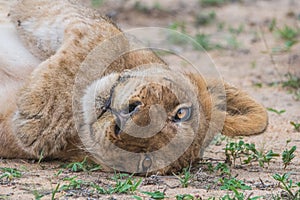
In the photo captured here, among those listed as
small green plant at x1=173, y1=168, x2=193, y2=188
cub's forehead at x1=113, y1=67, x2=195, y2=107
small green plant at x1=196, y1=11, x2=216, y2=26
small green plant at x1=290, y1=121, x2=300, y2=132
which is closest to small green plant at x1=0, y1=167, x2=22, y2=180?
cub's forehead at x1=113, y1=67, x2=195, y2=107

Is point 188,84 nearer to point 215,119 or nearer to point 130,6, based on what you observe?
point 215,119

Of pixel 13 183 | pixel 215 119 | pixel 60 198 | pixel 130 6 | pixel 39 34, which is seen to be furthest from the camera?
pixel 130 6

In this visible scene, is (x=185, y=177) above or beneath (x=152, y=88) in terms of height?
beneath

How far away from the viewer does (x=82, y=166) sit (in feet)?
13.9

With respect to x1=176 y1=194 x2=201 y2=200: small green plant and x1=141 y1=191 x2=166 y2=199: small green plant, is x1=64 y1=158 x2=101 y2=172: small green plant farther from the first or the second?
x1=176 y1=194 x2=201 y2=200: small green plant

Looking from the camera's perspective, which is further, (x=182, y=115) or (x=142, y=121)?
(x=182, y=115)

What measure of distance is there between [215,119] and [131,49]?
70 cm

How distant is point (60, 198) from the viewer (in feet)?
12.1

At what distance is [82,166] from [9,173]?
433 millimetres

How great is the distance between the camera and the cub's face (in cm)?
381

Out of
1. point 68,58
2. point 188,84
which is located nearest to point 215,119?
point 188,84

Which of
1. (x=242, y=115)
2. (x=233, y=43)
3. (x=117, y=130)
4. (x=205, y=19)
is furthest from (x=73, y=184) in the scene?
(x=205, y=19)

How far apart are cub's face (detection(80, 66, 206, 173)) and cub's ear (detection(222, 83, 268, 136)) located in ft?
1.15

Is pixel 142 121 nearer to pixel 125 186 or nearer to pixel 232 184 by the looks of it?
pixel 125 186
